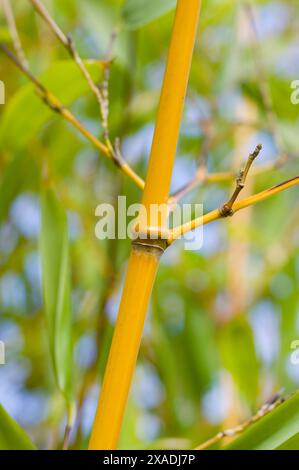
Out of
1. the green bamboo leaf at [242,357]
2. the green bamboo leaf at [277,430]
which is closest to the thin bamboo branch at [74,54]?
the green bamboo leaf at [277,430]

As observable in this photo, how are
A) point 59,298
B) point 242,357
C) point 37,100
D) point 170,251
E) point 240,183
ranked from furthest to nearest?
1. point 170,251
2. point 242,357
3. point 37,100
4. point 59,298
5. point 240,183

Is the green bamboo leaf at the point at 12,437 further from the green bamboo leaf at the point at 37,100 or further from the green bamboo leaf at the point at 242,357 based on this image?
the green bamboo leaf at the point at 242,357

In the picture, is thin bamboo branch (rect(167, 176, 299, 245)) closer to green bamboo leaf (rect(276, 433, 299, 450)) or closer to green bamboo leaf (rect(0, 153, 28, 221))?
green bamboo leaf (rect(276, 433, 299, 450))

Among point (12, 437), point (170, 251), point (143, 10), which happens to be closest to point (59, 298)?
point (12, 437)

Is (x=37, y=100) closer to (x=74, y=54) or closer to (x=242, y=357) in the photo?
(x=74, y=54)
